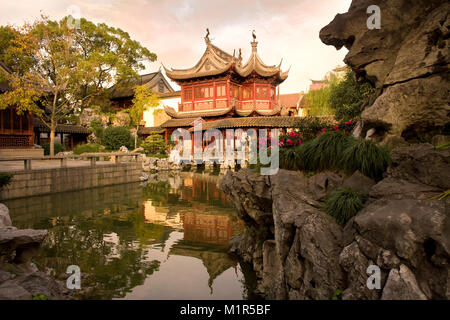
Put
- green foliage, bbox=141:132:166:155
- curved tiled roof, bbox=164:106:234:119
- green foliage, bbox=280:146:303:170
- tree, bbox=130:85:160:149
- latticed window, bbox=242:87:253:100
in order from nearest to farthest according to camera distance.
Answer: green foliage, bbox=280:146:303:170 < green foliage, bbox=141:132:166:155 < curved tiled roof, bbox=164:106:234:119 < tree, bbox=130:85:160:149 < latticed window, bbox=242:87:253:100

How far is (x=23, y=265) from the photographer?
476 centimetres

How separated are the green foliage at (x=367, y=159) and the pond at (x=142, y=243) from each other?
2.69 m

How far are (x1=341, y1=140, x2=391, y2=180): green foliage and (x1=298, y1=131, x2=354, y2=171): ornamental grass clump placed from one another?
0.84 ft

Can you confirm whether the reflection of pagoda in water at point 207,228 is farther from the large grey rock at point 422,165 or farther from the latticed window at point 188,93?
the latticed window at point 188,93

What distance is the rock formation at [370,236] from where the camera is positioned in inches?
114

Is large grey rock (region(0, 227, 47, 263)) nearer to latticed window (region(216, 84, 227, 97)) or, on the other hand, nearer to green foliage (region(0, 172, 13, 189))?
green foliage (region(0, 172, 13, 189))

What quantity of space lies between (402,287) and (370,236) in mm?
560

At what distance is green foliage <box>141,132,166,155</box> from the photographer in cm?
2585

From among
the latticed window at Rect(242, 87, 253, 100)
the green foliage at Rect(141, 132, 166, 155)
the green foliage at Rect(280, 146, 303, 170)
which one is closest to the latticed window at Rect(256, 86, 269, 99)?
the latticed window at Rect(242, 87, 253, 100)

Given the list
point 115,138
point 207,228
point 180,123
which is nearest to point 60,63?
point 115,138

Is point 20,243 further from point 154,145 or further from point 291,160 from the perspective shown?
point 154,145

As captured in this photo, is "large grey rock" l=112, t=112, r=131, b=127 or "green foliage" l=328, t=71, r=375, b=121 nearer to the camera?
"green foliage" l=328, t=71, r=375, b=121

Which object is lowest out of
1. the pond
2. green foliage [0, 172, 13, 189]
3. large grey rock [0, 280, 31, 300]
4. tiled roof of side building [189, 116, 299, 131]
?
the pond
